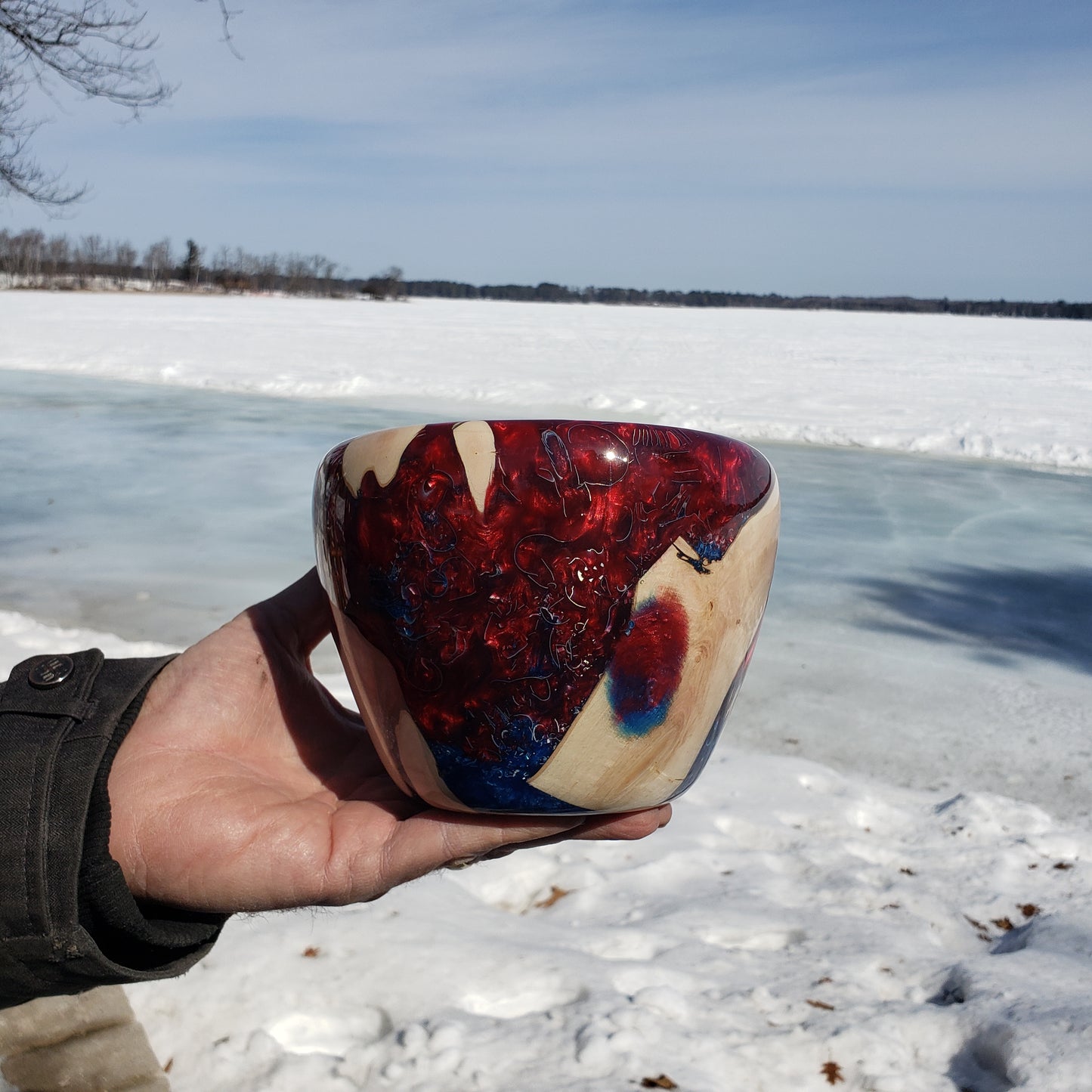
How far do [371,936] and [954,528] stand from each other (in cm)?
373

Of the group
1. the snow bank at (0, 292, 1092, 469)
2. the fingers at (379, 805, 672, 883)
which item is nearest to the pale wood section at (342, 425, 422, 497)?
the fingers at (379, 805, 672, 883)

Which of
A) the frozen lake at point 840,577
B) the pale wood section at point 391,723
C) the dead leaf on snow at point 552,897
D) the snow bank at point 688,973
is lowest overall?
the dead leaf on snow at point 552,897

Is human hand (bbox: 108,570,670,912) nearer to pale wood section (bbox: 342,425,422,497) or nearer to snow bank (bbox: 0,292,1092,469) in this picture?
pale wood section (bbox: 342,425,422,497)

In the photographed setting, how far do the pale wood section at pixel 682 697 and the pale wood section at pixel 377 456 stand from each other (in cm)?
21

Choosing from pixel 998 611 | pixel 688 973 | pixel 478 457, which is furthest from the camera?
pixel 998 611

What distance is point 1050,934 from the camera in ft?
5.72

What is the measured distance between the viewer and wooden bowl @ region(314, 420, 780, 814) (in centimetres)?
80

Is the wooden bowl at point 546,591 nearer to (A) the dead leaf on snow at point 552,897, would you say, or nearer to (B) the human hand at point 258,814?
(B) the human hand at point 258,814

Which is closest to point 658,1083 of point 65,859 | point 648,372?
point 65,859

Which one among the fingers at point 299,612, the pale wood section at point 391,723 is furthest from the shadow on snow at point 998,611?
the pale wood section at point 391,723

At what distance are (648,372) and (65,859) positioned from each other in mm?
11561

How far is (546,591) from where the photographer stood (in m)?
0.81

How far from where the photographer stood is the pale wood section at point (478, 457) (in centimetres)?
80

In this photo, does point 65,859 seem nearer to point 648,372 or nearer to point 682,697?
point 682,697
